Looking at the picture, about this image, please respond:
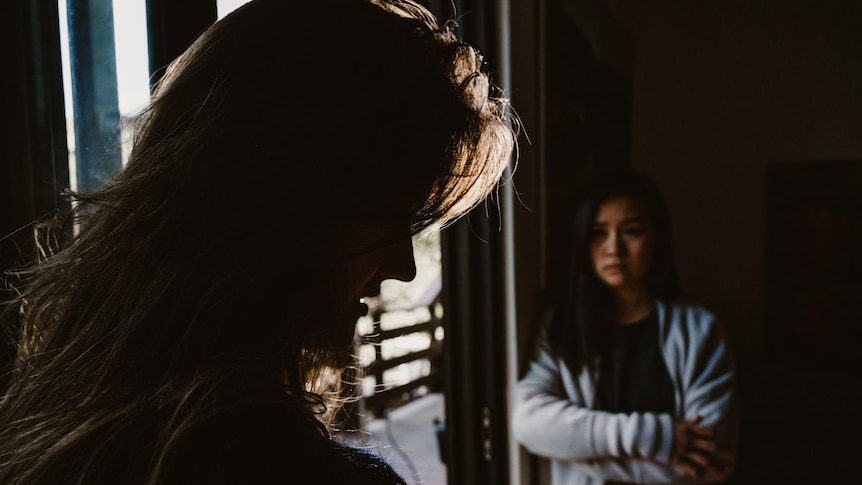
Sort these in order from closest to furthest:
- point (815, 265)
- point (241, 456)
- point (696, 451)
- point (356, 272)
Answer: point (241, 456), point (356, 272), point (696, 451), point (815, 265)

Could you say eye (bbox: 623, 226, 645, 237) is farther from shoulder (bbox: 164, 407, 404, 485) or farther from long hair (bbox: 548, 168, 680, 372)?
shoulder (bbox: 164, 407, 404, 485)

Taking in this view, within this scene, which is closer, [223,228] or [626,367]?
[223,228]

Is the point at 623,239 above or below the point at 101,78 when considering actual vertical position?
below

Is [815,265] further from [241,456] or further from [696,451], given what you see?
[241,456]

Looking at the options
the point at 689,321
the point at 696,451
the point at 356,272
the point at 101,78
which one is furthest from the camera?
the point at 689,321

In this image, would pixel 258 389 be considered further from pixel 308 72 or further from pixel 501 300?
pixel 501 300

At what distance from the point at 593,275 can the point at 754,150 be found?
3.51 feet

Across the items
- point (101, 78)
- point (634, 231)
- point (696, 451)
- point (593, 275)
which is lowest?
point (696, 451)

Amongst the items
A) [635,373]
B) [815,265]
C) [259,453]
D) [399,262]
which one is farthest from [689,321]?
[259,453]

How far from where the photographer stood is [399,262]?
1.72 feet

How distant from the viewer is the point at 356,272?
0.46m

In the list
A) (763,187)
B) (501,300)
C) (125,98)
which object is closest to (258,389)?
(125,98)

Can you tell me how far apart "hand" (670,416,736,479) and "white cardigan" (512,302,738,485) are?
0.02 meters

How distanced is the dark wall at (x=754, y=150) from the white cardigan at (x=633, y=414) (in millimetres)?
883
